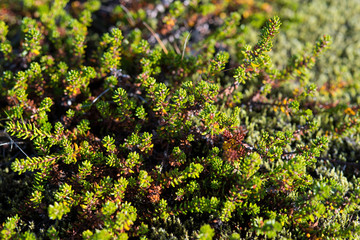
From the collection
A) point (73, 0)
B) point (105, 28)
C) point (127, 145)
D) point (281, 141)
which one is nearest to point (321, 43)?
point (281, 141)

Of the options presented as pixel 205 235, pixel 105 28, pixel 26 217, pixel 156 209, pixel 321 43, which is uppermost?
pixel 321 43

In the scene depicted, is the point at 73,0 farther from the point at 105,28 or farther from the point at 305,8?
the point at 305,8

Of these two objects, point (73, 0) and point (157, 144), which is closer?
point (157, 144)

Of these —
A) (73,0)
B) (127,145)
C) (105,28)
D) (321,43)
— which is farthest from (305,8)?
(127,145)

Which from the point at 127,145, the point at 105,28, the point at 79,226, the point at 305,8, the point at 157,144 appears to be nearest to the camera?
the point at 79,226

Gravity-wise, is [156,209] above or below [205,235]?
below

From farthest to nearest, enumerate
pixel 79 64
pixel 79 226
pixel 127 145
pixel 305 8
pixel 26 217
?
pixel 305 8
pixel 79 64
pixel 26 217
pixel 127 145
pixel 79 226
